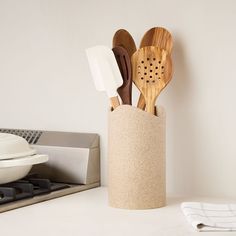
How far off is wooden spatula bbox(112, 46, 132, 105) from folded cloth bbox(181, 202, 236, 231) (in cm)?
27

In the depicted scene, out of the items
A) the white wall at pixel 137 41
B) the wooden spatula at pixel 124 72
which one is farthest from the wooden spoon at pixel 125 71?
the white wall at pixel 137 41

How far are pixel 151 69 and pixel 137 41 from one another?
17 cm

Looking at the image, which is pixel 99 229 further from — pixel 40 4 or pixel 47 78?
pixel 40 4

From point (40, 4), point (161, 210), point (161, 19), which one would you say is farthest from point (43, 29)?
point (161, 210)

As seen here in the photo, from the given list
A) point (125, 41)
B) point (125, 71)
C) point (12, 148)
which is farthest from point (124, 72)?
point (12, 148)

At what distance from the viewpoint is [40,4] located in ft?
4.91

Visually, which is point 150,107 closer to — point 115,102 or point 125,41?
Answer: point 115,102

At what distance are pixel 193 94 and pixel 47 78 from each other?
418 millimetres

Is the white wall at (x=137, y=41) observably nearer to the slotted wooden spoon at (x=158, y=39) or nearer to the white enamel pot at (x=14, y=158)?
the slotted wooden spoon at (x=158, y=39)

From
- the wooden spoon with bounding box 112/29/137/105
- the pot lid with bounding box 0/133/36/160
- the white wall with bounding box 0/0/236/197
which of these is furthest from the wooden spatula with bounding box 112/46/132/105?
the pot lid with bounding box 0/133/36/160

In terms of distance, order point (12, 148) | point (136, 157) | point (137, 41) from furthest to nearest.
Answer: point (137, 41) < point (12, 148) < point (136, 157)

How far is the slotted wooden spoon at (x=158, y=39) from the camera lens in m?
→ 1.25

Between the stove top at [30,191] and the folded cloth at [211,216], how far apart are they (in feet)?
1.06

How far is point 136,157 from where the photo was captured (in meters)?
1.13
